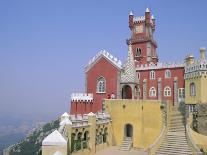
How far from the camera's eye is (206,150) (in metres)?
30.7

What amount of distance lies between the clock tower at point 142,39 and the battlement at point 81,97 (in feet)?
37.3

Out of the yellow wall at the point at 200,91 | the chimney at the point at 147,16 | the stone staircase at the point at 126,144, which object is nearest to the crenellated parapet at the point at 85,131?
the stone staircase at the point at 126,144

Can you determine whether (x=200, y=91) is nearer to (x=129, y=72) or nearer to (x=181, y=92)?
(x=181, y=92)

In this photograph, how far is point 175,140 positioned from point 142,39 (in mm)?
23866

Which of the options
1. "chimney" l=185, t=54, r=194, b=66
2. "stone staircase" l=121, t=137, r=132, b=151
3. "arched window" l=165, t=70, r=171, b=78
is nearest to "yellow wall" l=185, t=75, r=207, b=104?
"chimney" l=185, t=54, r=194, b=66

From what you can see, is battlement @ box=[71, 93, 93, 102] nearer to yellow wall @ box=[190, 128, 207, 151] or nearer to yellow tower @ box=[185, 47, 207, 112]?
yellow tower @ box=[185, 47, 207, 112]

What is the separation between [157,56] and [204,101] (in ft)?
67.2

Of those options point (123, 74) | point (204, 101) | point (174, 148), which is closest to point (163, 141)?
point (174, 148)

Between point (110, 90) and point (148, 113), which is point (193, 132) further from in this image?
point (110, 90)

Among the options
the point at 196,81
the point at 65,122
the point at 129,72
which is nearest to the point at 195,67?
the point at 196,81

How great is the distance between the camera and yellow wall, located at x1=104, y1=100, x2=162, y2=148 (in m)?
36.2

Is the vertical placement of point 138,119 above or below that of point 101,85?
below

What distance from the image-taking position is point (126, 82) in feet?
140

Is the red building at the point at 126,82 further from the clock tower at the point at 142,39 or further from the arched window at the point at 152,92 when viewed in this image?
the clock tower at the point at 142,39
